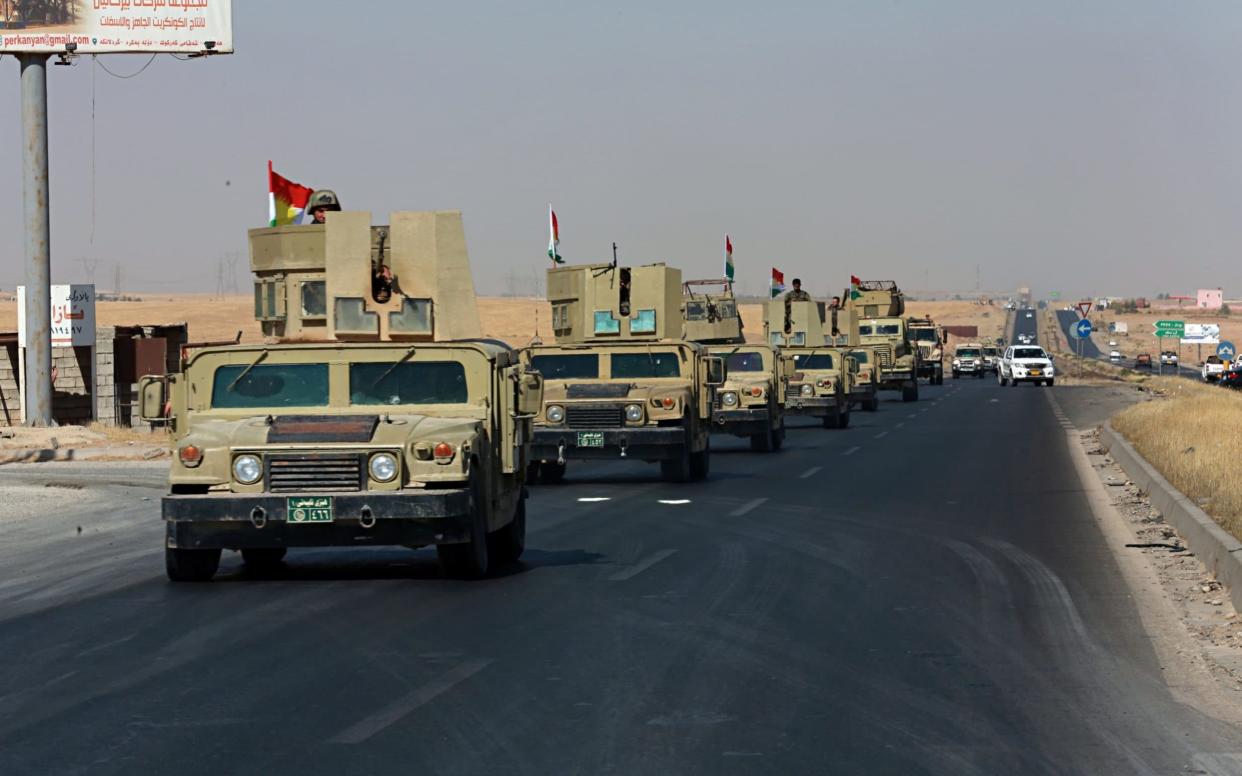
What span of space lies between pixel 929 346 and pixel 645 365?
51747mm

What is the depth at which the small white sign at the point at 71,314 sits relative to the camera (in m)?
35.6

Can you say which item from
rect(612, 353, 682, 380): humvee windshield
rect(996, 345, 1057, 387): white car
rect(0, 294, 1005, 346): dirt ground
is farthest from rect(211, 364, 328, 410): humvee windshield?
rect(0, 294, 1005, 346): dirt ground

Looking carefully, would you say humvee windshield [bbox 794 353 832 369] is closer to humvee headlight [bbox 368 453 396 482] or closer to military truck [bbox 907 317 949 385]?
humvee headlight [bbox 368 453 396 482]

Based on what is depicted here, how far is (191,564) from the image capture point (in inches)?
503

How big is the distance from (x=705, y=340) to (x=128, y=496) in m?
15.3

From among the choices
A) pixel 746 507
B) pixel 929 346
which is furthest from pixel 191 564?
pixel 929 346

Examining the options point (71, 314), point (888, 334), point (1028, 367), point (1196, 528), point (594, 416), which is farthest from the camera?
point (1028, 367)

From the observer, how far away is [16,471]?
26.5m

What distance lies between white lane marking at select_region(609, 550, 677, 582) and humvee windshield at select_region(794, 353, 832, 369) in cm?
2535

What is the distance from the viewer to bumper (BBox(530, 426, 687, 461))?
2288 centimetres

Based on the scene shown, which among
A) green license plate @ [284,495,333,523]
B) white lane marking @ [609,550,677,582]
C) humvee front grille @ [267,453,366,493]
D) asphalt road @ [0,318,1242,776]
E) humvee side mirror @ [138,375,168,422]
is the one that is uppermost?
humvee side mirror @ [138,375,168,422]

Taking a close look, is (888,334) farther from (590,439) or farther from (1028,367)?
(590,439)

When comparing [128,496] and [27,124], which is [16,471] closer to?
[128,496]

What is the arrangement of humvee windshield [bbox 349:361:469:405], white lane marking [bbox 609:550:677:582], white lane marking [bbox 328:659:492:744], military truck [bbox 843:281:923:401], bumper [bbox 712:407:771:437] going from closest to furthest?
white lane marking [bbox 328:659:492:744]
white lane marking [bbox 609:550:677:582]
humvee windshield [bbox 349:361:469:405]
bumper [bbox 712:407:771:437]
military truck [bbox 843:281:923:401]
